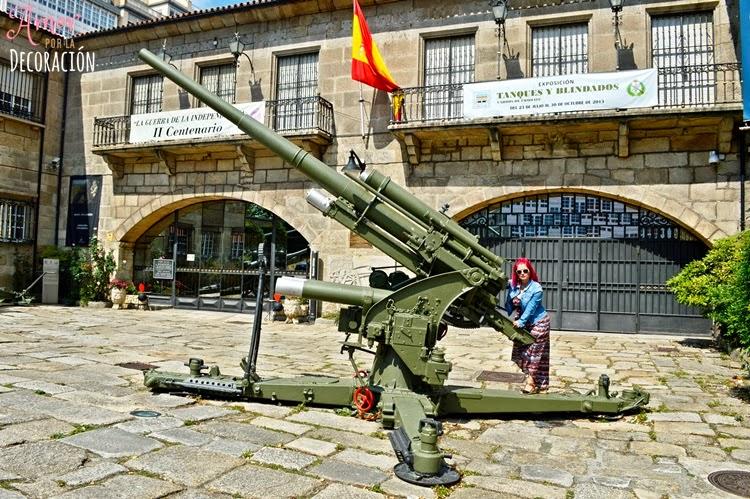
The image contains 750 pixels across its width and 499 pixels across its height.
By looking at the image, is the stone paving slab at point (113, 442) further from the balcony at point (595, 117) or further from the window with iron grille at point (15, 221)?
the window with iron grille at point (15, 221)

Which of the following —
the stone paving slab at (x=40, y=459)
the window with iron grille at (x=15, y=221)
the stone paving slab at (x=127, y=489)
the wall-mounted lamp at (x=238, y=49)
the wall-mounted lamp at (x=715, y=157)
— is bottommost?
the stone paving slab at (x=127, y=489)

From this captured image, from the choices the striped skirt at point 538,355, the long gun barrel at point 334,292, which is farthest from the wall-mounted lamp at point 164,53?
the striped skirt at point 538,355

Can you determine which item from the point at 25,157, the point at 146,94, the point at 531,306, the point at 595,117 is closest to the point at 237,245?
the point at 146,94

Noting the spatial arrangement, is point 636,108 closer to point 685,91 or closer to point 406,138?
point 685,91

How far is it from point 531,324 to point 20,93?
18415mm

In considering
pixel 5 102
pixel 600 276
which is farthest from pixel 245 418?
pixel 5 102

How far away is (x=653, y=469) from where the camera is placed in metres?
4.20

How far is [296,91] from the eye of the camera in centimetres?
1580

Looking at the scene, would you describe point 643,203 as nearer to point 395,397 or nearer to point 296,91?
point 296,91

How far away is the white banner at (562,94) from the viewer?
1184 centimetres

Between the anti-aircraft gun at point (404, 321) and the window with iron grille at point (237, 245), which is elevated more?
the window with iron grille at point (237, 245)

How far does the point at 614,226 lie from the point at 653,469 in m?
10.3

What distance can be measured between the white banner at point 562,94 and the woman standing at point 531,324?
7361 millimetres

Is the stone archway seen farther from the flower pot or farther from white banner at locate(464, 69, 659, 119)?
the flower pot
